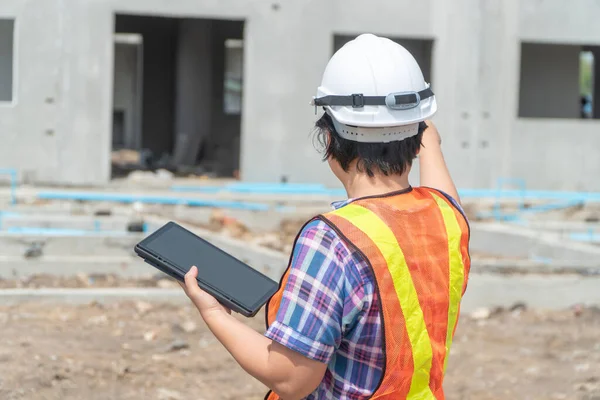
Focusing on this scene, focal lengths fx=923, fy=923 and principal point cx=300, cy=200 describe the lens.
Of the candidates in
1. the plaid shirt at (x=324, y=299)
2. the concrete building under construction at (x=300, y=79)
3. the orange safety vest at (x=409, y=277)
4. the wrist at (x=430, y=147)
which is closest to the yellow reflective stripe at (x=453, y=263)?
the orange safety vest at (x=409, y=277)

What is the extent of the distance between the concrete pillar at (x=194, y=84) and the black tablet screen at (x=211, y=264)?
18682 millimetres

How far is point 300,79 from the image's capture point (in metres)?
15.0

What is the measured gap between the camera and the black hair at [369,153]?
203 centimetres

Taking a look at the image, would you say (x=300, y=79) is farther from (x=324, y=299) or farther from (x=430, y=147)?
(x=324, y=299)

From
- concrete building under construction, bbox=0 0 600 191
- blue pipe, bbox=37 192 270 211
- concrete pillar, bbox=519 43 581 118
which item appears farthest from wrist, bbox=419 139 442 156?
concrete pillar, bbox=519 43 581 118

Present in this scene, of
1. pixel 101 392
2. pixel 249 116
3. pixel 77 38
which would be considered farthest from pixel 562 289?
pixel 77 38

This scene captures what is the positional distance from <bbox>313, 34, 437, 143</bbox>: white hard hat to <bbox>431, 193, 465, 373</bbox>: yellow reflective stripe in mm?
224

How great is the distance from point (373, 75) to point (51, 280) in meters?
6.71

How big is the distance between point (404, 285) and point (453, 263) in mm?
199

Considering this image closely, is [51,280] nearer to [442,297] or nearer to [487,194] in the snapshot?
[442,297]

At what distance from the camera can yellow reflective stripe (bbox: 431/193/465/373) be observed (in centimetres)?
211

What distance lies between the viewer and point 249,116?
14852 mm

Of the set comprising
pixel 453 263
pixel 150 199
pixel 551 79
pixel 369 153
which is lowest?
pixel 150 199

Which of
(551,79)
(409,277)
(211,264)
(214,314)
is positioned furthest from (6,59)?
(409,277)
